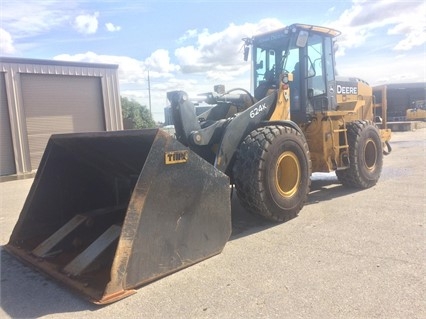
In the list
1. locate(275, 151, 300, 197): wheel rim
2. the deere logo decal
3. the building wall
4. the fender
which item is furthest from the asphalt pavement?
the building wall

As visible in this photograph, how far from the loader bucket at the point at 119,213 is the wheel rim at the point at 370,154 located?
484 centimetres

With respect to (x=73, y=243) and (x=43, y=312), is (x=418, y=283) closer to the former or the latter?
(x=43, y=312)

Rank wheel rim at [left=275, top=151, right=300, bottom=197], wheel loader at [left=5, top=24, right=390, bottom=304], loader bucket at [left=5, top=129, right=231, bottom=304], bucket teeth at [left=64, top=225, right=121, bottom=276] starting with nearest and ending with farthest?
loader bucket at [left=5, top=129, right=231, bottom=304], wheel loader at [left=5, top=24, right=390, bottom=304], bucket teeth at [left=64, top=225, right=121, bottom=276], wheel rim at [left=275, top=151, right=300, bottom=197]

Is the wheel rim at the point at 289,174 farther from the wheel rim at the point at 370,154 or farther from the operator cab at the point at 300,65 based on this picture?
the wheel rim at the point at 370,154

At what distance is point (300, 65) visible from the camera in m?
7.05

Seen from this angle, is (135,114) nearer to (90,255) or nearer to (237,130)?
(237,130)

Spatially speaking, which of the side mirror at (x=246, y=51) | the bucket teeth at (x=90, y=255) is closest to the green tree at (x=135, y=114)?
the side mirror at (x=246, y=51)

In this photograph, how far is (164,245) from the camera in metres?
3.88

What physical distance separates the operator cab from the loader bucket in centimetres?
308

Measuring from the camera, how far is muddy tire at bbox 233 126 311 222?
524 centimetres

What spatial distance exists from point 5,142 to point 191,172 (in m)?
11.8

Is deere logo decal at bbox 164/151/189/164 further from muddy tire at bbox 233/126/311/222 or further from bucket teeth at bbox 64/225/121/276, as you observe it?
muddy tire at bbox 233/126/311/222

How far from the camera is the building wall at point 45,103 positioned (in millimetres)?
13719

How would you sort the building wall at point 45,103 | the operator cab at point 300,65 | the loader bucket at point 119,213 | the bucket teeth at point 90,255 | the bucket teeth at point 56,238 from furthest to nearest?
the building wall at point 45,103
the operator cab at point 300,65
the bucket teeth at point 56,238
the bucket teeth at point 90,255
the loader bucket at point 119,213
